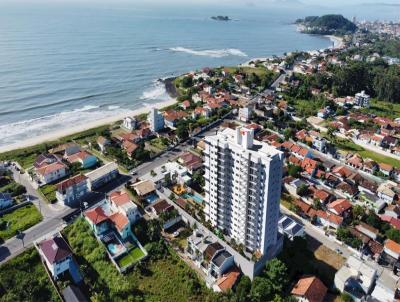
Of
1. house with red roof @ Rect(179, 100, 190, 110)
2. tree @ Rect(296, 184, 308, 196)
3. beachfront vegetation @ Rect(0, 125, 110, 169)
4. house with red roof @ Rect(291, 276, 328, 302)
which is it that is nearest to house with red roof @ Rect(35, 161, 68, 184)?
beachfront vegetation @ Rect(0, 125, 110, 169)

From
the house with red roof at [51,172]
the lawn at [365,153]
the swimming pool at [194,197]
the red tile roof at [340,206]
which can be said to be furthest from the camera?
the lawn at [365,153]

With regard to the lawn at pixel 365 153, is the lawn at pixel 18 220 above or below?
above

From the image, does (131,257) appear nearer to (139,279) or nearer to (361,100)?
(139,279)

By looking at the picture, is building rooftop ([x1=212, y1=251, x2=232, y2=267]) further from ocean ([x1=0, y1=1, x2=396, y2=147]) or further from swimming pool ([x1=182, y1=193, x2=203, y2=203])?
ocean ([x1=0, y1=1, x2=396, y2=147])

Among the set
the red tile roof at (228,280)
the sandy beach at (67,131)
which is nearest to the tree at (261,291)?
the red tile roof at (228,280)

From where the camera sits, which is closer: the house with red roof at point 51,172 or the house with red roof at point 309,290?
the house with red roof at point 309,290

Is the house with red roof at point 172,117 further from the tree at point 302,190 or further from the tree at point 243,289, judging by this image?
the tree at point 243,289
